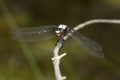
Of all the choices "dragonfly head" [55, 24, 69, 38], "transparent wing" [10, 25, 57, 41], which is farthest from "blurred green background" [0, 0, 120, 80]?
"dragonfly head" [55, 24, 69, 38]

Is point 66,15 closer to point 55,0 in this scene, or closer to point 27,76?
point 55,0

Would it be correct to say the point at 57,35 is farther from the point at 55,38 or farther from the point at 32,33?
the point at 55,38

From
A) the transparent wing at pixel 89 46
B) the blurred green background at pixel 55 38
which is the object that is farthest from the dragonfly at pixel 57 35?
the blurred green background at pixel 55 38

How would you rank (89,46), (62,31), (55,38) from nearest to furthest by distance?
(62,31) < (89,46) < (55,38)

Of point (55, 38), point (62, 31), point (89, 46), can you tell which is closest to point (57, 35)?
point (62, 31)

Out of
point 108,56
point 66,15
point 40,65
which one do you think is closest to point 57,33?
point 108,56
